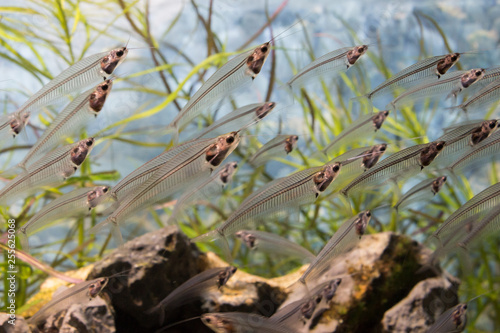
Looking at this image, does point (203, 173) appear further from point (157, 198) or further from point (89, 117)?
point (89, 117)

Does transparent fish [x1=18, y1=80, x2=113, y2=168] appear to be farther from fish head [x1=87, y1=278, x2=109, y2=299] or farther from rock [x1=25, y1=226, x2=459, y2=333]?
rock [x1=25, y1=226, x2=459, y2=333]

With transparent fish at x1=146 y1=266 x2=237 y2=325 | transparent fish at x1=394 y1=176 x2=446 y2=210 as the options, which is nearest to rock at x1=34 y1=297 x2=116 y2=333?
transparent fish at x1=146 y1=266 x2=237 y2=325

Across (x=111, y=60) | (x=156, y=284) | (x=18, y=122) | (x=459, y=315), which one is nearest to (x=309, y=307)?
(x=459, y=315)

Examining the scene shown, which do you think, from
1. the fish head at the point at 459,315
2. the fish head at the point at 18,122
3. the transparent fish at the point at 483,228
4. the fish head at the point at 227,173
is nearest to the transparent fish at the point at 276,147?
the fish head at the point at 227,173

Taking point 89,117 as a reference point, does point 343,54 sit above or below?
below

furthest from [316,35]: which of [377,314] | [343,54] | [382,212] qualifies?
[377,314]

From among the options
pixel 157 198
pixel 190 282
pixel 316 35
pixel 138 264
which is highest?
pixel 316 35
